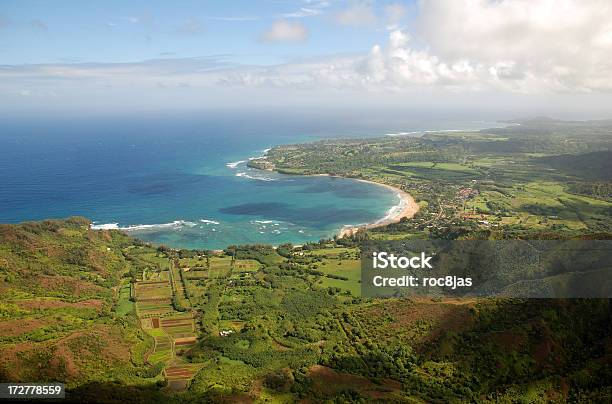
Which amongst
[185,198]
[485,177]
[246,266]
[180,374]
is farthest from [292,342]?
[485,177]

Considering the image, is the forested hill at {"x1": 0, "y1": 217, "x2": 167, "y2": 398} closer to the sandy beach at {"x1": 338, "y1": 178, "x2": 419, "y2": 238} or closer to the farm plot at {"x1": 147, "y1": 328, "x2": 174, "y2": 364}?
the farm plot at {"x1": 147, "y1": 328, "x2": 174, "y2": 364}

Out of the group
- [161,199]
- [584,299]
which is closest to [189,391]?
[584,299]

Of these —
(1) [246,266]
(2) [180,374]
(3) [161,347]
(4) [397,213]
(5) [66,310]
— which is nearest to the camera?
(2) [180,374]

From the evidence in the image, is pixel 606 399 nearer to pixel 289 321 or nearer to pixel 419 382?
pixel 419 382

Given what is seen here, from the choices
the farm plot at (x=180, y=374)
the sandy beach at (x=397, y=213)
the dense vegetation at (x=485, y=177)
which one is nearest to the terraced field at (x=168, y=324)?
the farm plot at (x=180, y=374)

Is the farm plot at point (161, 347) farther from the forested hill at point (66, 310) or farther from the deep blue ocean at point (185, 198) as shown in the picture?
the deep blue ocean at point (185, 198)

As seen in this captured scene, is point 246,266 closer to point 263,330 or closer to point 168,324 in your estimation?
point 168,324

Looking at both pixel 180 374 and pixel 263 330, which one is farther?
pixel 263 330

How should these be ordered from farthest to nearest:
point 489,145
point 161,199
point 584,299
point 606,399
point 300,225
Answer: point 489,145, point 161,199, point 300,225, point 584,299, point 606,399
